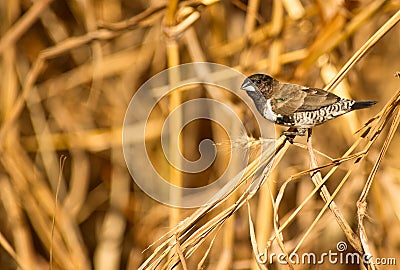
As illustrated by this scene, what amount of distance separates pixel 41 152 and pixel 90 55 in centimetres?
30

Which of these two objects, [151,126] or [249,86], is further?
[151,126]

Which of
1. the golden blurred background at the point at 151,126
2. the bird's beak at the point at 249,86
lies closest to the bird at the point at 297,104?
the bird's beak at the point at 249,86

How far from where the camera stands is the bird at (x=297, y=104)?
2.34ft

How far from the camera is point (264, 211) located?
109 cm

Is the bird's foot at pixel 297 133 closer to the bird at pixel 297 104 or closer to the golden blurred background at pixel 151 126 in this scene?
the bird at pixel 297 104

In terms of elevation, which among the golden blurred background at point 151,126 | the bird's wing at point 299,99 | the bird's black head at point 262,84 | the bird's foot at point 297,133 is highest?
the golden blurred background at point 151,126

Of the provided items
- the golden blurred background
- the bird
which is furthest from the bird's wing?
the golden blurred background

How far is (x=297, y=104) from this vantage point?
74cm

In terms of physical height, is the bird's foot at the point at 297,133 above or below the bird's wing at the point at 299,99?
below

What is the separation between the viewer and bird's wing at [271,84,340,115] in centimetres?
72

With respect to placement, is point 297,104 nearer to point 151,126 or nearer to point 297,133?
point 297,133

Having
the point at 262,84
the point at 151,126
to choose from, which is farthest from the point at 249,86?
the point at 151,126

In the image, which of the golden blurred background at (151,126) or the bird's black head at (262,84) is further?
the golden blurred background at (151,126)

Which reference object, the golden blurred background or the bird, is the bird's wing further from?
the golden blurred background
